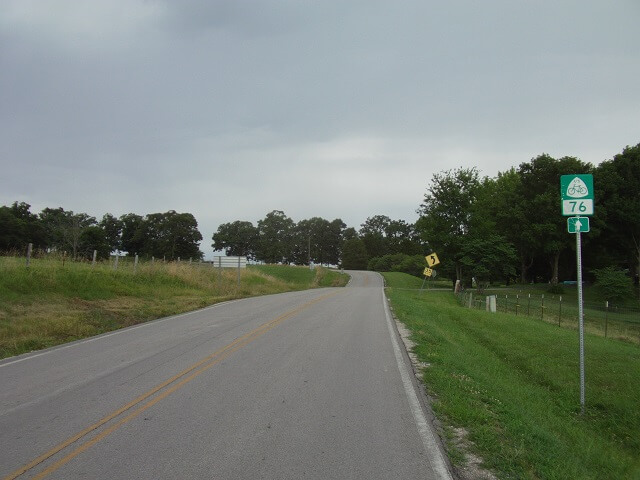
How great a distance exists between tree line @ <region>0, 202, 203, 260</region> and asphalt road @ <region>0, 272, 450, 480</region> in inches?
2627

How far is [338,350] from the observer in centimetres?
965

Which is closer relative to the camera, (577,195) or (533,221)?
(577,195)

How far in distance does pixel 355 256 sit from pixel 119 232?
60.6 metres

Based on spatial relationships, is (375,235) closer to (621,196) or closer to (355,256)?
(355,256)

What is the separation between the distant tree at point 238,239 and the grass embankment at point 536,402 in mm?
118855

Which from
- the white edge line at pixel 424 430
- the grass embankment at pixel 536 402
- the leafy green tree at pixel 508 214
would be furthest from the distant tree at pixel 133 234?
the white edge line at pixel 424 430

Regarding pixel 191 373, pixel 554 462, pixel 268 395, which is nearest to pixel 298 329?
pixel 191 373

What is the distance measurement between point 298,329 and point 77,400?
6872 millimetres

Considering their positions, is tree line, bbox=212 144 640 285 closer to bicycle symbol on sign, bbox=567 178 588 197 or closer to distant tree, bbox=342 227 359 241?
bicycle symbol on sign, bbox=567 178 588 197

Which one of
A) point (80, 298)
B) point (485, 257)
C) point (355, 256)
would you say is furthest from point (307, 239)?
point (80, 298)

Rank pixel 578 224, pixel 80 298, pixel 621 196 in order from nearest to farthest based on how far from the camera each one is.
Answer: pixel 578 224 → pixel 80 298 → pixel 621 196

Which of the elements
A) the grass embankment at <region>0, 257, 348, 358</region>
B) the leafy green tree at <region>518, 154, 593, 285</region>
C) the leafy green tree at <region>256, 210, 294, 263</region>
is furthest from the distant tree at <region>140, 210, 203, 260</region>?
the grass embankment at <region>0, 257, 348, 358</region>

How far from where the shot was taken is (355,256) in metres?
127

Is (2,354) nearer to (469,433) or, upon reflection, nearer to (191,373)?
(191,373)
